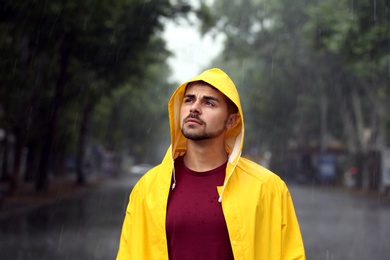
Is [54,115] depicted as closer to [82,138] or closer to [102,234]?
[82,138]

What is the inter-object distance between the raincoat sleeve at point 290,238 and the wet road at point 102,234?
24.6ft

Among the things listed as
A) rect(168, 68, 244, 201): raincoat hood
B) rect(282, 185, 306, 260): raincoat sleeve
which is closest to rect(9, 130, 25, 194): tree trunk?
rect(168, 68, 244, 201): raincoat hood

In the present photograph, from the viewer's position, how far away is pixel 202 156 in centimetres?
338

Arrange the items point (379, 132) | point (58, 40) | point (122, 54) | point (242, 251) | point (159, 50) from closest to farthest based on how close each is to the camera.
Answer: point (242, 251) → point (58, 40) → point (122, 54) → point (159, 50) → point (379, 132)

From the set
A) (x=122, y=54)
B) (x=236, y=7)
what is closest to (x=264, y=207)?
(x=122, y=54)

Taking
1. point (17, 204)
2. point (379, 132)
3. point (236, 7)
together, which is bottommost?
point (17, 204)

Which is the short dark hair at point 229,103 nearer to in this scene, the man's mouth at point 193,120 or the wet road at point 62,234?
the man's mouth at point 193,120

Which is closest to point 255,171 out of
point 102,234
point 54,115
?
point 102,234

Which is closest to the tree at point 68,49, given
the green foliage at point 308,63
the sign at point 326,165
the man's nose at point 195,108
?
the green foliage at point 308,63

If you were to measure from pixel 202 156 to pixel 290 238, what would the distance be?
543mm

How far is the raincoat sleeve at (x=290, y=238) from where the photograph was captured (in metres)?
3.20

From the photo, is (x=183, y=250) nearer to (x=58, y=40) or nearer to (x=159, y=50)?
(x=58, y=40)

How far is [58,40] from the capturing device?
23391 mm

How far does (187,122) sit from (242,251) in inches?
24.6
